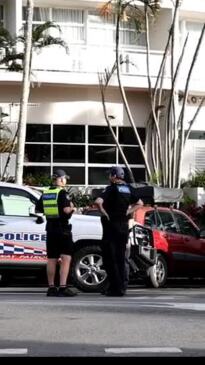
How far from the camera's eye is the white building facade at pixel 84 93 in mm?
23703

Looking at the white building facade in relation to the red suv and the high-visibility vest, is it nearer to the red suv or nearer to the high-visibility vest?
the red suv

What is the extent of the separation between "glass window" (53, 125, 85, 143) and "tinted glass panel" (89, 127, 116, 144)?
32 cm

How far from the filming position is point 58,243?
10.7 m

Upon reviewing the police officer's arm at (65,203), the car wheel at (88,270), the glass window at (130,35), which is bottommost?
the car wheel at (88,270)

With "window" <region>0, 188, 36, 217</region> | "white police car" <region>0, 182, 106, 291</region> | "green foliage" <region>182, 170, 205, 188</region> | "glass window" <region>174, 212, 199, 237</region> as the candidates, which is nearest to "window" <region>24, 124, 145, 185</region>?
"green foliage" <region>182, 170, 205, 188</region>

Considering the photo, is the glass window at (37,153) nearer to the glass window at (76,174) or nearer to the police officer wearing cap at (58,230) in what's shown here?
the glass window at (76,174)

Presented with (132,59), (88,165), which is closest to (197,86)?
(132,59)

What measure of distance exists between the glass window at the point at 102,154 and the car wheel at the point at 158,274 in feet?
36.6

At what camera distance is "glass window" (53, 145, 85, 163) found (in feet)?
80.4

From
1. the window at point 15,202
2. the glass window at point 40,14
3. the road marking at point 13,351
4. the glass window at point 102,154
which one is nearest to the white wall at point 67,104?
the glass window at point 102,154

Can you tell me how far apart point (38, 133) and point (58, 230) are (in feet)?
45.9

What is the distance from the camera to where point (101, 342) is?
6969 mm
